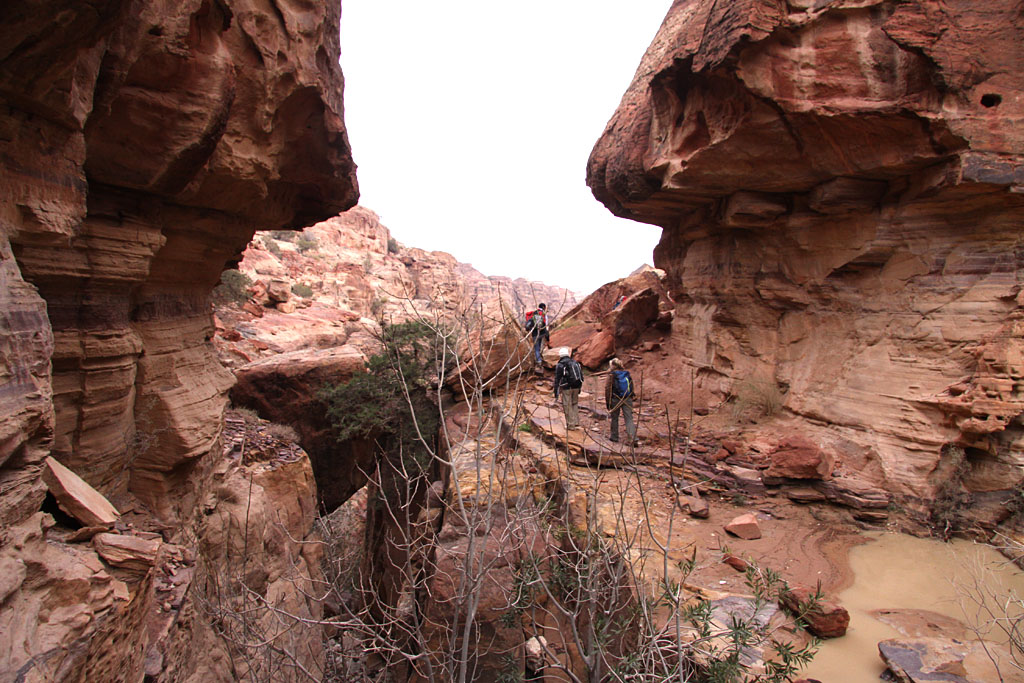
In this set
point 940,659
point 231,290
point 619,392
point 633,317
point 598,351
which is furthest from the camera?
point 231,290

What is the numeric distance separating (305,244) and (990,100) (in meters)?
25.0

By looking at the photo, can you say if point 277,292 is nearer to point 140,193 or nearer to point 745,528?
point 140,193

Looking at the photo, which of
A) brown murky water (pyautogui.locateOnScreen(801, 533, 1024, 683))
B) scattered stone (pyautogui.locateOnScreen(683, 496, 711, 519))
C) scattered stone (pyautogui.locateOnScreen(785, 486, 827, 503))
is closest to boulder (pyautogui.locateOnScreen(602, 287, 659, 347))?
scattered stone (pyautogui.locateOnScreen(785, 486, 827, 503))

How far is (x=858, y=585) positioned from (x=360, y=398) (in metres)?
8.08

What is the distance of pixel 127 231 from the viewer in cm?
443

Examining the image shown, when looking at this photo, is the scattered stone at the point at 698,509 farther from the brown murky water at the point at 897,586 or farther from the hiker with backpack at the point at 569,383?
the hiker with backpack at the point at 569,383

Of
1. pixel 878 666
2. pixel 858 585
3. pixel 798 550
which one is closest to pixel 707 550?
pixel 798 550

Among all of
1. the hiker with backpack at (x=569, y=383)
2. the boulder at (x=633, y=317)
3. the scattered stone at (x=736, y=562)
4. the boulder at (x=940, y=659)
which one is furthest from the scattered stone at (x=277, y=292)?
the boulder at (x=940, y=659)

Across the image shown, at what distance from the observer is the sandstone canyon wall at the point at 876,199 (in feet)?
17.3

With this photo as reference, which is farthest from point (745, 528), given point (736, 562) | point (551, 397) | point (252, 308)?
point (252, 308)

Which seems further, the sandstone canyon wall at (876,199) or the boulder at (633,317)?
the boulder at (633,317)

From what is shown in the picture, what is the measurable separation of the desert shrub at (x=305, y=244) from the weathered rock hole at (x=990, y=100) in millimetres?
24267

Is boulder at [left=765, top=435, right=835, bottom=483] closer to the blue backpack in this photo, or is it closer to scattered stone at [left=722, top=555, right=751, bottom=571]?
scattered stone at [left=722, top=555, right=751, bottom=571]

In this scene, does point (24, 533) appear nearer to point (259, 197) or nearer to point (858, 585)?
point (259, 197)
